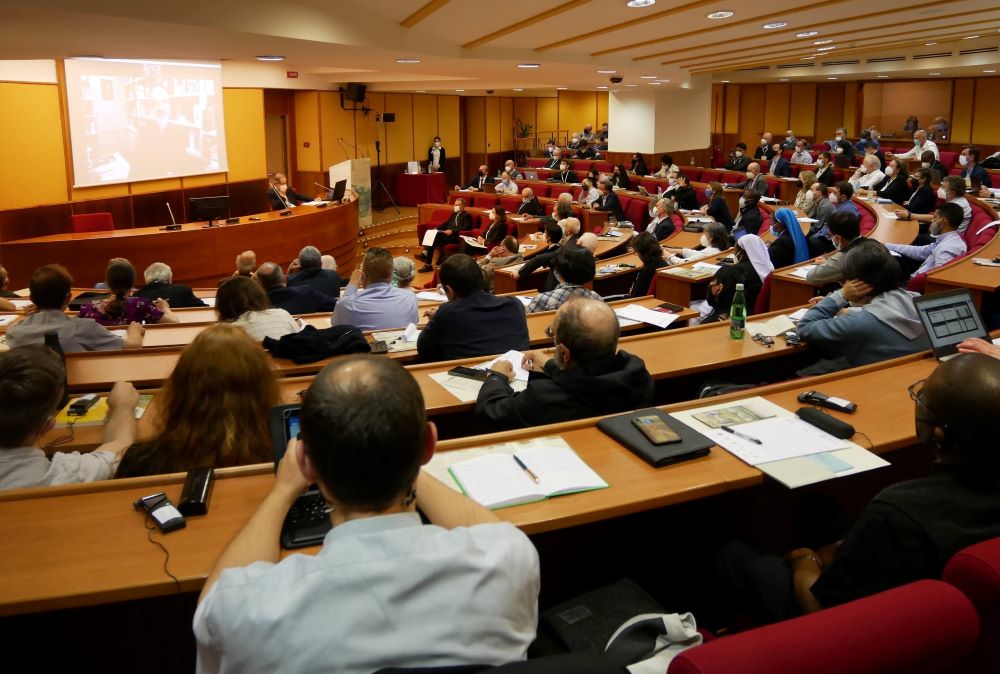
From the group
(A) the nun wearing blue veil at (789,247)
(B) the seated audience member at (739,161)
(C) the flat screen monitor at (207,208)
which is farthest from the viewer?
(B) the seated audience member at (739,161)

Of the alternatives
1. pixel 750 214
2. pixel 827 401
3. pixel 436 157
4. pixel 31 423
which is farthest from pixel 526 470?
pixel 436 157

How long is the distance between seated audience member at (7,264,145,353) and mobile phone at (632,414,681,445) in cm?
304

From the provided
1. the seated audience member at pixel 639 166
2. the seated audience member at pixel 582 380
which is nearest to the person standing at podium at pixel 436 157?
the seated audience member at pixel 639 166

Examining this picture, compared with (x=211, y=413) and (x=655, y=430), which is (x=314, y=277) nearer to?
(x=211, y=413)

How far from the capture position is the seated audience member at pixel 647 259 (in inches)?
260

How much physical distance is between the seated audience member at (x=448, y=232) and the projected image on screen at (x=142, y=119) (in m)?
4.04

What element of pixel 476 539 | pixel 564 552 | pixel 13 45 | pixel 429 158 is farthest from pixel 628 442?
pixel 429 158

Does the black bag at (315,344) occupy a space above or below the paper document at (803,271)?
below

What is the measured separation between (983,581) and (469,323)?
2.61m

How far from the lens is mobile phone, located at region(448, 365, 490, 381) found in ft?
10.8

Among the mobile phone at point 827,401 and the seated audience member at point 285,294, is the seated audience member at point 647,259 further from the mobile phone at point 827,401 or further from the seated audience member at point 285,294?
the mobile phone at point 827,401

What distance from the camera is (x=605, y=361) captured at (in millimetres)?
2775

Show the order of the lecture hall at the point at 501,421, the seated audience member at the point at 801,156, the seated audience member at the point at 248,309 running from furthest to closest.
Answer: the seated audience member at the point at 801,156
the seated audience member at the point at 248,309
the lecture hall at the point at 501,421

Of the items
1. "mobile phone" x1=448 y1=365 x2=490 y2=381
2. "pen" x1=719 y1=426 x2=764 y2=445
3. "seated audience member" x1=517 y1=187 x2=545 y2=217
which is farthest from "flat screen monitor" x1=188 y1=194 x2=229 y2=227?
"pen" x1=719 y1=426 x2=764 y2=445
